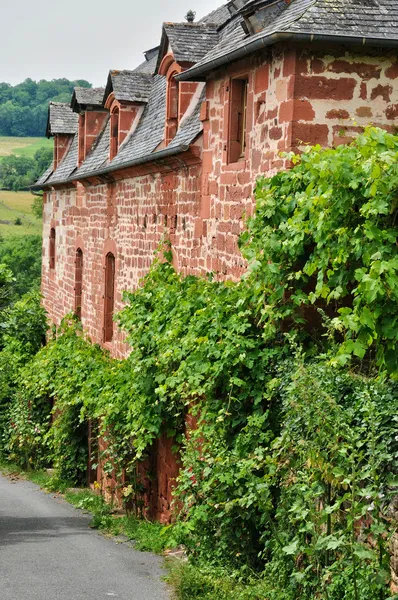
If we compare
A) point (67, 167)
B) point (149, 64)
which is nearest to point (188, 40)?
point (149, 64)

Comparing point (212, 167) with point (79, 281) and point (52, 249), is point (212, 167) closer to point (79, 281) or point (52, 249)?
point (79, 281)

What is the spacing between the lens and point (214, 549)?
30.7 feet

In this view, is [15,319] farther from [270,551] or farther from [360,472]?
[360,472]

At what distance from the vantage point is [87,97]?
20.9 metres

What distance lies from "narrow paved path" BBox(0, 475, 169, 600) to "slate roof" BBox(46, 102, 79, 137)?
12991mm

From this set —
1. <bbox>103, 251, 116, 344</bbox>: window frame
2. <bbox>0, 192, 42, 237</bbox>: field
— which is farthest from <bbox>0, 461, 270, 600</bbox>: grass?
<bbox>0, 192, 42, 237</bbox>: field

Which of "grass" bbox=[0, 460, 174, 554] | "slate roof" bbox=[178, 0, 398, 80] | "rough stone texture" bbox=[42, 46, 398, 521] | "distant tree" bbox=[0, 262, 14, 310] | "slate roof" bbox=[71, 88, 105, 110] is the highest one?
"slate roof" bbox=[71, 88, 105, 110]

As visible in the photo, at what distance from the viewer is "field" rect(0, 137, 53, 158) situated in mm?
100500

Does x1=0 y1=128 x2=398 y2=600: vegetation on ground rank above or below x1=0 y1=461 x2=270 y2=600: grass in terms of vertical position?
above

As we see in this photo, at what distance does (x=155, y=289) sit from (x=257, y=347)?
3.92 m

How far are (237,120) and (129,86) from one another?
23.5 ft

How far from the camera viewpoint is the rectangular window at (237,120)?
10.9m

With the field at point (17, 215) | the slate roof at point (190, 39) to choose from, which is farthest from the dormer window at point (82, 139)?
the field at point (17, 215)

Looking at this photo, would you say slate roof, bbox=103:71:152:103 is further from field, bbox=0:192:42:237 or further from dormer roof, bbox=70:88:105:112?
field, bbox=0:192:42:237
